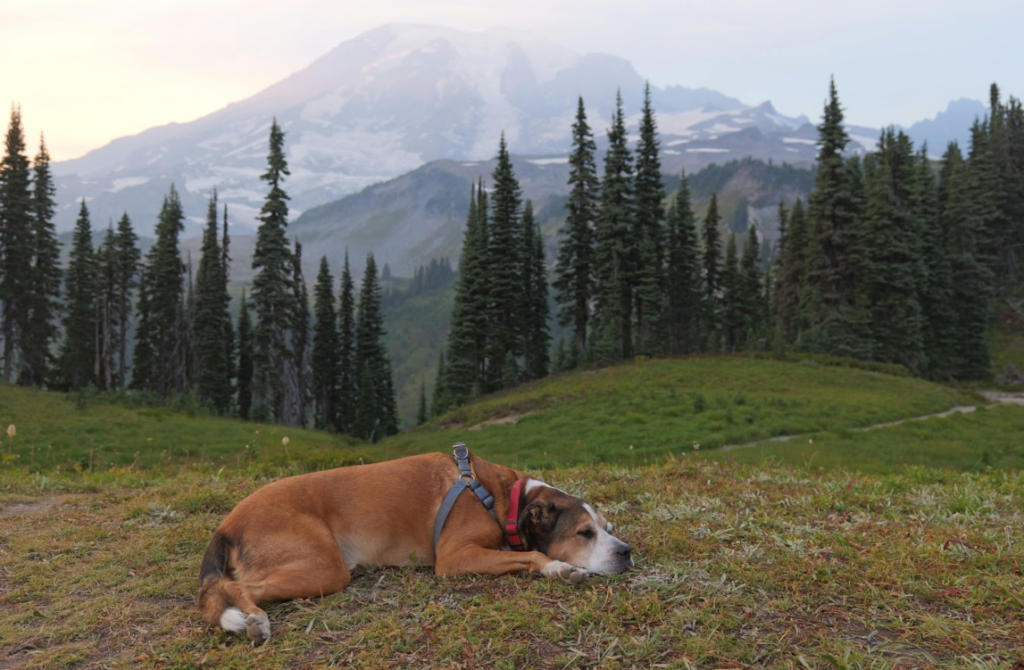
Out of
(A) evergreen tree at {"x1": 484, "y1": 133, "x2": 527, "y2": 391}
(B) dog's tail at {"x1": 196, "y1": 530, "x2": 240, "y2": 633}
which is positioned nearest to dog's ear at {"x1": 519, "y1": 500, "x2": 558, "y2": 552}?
(B) dog's tail at {"x1": 196, "y1": 530, "x2": 240, "y2": 633}

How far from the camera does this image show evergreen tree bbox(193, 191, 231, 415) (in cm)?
5838

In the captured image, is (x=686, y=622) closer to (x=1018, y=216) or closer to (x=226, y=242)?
(x=226, y=242)

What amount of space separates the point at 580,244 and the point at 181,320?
3721 centimetres

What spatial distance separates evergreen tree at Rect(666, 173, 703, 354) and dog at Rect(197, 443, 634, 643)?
54.5 metres

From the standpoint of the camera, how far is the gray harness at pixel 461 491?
5215mm

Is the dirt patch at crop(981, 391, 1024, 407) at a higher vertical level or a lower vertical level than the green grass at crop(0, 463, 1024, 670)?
lower

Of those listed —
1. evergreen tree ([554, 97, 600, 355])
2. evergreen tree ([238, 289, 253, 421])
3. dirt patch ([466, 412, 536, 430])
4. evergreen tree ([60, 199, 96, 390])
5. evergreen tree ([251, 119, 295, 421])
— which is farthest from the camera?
evergreen tree ([238, 289, 253, 421])

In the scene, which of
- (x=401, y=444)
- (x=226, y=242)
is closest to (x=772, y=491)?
(x=401, y=444)

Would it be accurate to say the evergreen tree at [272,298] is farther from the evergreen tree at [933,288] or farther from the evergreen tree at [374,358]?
the evergreen tree at [933,288]

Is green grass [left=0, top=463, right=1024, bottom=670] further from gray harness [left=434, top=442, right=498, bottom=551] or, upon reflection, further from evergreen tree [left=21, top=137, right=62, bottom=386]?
evergreen tree [left=21, top=137, right=62, bottom=386]

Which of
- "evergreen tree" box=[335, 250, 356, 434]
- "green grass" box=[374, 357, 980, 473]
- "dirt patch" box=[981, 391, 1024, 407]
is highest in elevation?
"green grass" box=[374, 357, 980, 473]

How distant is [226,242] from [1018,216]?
87502mm

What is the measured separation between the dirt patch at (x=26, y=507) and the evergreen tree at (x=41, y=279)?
54.4m

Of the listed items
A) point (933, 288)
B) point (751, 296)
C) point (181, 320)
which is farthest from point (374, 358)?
point (933, 288)
